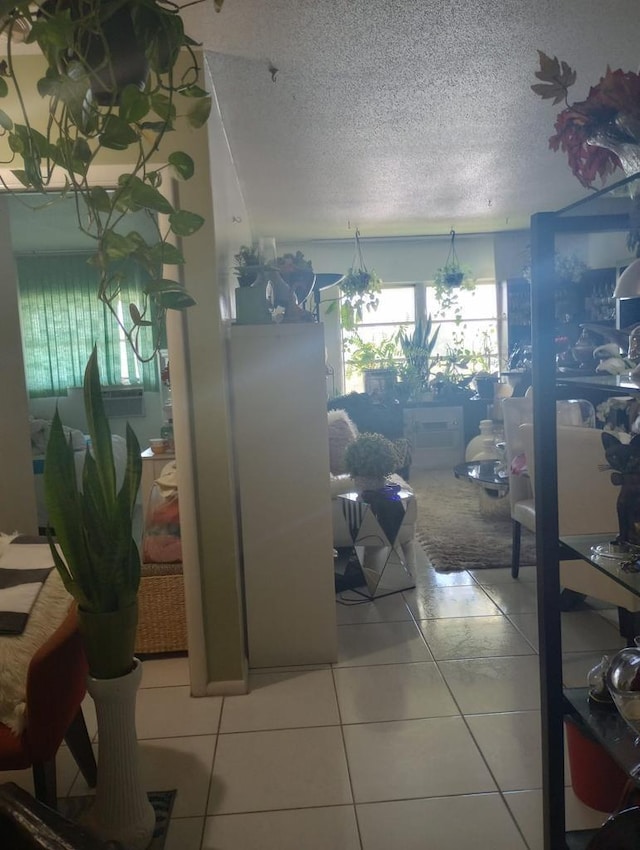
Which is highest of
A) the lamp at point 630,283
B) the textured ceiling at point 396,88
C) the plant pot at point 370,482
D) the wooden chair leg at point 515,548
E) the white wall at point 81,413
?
the textured ceiling at point 396,88

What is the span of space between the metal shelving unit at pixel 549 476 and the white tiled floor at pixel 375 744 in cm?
35

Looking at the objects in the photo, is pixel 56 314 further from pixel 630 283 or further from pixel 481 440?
pixel 630 283

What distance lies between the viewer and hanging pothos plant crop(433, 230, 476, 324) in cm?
719

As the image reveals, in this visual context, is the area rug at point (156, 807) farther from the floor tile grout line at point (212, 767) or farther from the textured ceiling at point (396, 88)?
the textured ceiling at point (396, 88)

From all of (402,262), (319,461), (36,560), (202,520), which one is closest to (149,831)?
(36,560)

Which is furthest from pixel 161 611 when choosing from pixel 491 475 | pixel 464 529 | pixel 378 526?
pixel 491 475

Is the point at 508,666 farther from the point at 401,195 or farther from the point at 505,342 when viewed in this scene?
the point at 505,342

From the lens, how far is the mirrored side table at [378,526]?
348cm

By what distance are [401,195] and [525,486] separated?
266 centimetres

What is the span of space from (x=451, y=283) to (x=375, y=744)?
568 centimetres

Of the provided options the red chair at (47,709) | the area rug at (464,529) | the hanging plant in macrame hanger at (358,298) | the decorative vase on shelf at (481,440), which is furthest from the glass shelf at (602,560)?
the hanging plant in macrame hanger at (358,298)

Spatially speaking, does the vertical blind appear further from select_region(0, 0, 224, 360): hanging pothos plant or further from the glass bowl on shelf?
the glass bowl on shelf

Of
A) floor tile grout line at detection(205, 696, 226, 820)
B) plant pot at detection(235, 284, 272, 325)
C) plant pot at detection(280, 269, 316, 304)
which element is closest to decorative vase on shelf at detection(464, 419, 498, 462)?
plant pot at detection(280, 269, 316, 304)

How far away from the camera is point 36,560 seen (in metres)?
2.05
